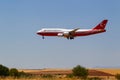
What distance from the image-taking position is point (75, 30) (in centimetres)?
10881

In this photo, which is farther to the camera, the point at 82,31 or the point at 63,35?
the point at 82,31

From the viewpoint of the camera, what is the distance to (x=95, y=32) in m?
106

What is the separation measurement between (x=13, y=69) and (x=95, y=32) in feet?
106

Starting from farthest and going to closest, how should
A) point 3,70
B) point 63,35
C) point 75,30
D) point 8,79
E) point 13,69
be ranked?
1. point 75,30
2. point 63,35
3. point 13,69
4. point 3,70
5. point 8,79

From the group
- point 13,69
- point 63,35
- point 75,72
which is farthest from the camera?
point 63,35

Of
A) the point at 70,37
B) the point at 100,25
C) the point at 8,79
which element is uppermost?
the point at 100,25

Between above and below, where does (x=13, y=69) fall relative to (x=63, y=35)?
below

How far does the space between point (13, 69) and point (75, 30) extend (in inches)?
1230

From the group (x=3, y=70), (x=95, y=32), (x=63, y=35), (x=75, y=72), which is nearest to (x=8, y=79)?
(x=3, y=70)

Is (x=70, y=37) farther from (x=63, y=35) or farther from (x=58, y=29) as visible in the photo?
(x=58, y=29)

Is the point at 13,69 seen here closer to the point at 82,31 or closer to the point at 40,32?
the point at 40,32

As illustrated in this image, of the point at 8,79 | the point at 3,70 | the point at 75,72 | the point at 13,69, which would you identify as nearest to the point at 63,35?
the point at 75,72

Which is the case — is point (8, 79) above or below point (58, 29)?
below

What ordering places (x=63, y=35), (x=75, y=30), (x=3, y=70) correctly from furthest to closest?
(x=75, y=30) < (x=63, y=35) < (x=3, y=70)
